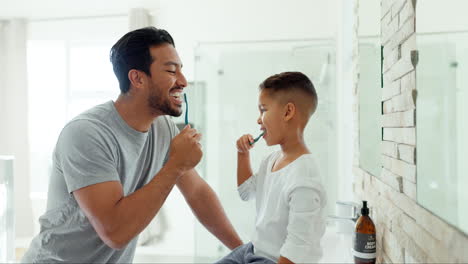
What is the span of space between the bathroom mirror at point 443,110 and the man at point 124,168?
57cm

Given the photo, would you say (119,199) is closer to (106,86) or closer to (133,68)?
(133,68)

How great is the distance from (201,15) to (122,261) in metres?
2.45

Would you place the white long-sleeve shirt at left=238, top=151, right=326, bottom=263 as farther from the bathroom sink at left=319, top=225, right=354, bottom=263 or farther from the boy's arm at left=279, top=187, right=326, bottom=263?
the bathroom sink at left=319, top=225, right=354, bottom=263

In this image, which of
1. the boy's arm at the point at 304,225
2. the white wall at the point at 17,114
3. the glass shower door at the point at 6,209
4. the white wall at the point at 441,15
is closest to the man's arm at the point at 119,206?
the boy's arm at the point at 304,225

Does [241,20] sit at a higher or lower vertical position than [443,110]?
higher

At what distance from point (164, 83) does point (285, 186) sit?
1.56ft

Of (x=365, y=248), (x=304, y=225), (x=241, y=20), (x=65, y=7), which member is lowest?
(x=365, y=248)

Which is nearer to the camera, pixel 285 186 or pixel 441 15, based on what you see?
pixel 441 15

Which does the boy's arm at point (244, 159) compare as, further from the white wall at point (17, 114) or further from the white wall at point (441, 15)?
the white wall at point (17, 114)

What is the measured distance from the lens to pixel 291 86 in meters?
1.04

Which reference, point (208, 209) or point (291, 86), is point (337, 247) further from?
point (291, 86)

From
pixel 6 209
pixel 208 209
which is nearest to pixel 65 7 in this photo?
pixel 6 209

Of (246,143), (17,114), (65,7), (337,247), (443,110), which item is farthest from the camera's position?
(17,114)

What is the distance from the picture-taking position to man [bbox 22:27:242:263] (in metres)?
0.98
